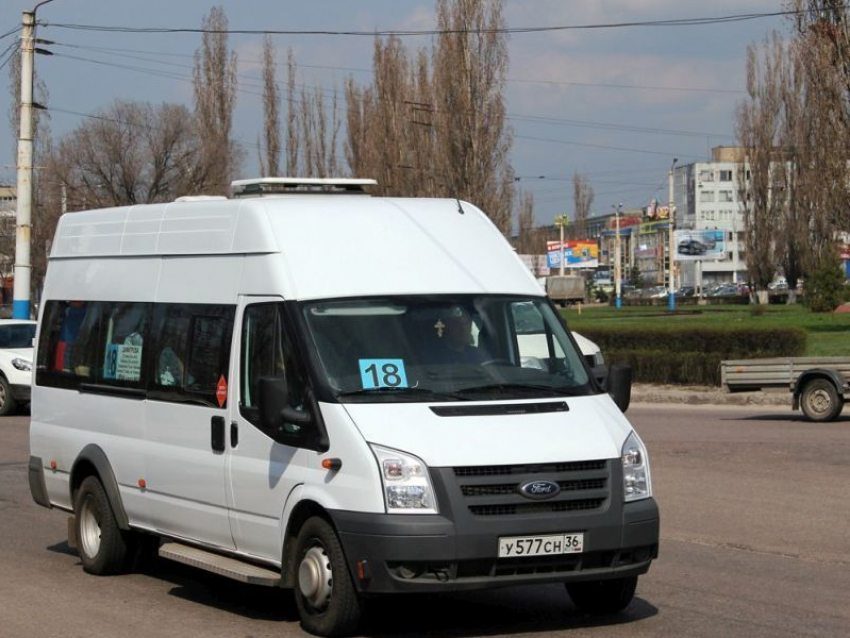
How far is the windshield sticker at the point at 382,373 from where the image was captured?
743 cm

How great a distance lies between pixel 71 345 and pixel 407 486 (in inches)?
169

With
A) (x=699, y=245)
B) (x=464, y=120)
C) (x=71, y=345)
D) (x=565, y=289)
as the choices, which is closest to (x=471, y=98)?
(x=464, y=120)

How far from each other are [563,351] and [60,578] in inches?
154

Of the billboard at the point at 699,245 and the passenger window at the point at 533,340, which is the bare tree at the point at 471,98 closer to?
the passenger window at the point at 533,340

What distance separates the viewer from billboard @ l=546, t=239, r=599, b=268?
145375mm

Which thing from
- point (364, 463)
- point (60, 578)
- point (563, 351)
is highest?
point (563, 351)

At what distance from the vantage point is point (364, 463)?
6.95m

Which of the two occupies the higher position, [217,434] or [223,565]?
[217,434]

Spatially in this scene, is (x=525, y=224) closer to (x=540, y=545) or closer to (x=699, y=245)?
(x=699, y=245)

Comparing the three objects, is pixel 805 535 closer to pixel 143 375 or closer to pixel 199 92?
pixel 143 375

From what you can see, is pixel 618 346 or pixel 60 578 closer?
pixel 60 578

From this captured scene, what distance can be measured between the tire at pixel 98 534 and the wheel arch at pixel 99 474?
0.07 metres

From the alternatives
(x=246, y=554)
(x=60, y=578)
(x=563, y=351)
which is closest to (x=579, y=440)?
(x=563, y=351)

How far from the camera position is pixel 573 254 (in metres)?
148
